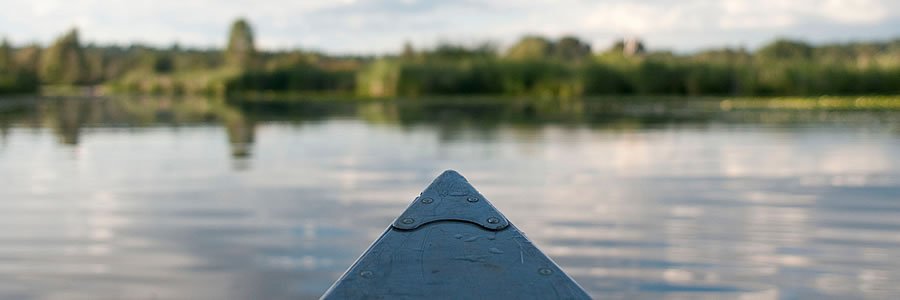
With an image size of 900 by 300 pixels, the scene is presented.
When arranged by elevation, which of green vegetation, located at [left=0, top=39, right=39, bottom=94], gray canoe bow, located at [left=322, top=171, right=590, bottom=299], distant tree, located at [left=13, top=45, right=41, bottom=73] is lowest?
green vegetation, located at [left=0, top=39, right=39, bottom=94]

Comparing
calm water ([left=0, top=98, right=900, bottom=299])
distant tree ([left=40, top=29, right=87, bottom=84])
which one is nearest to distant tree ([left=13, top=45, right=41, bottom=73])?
distant tree ([left=40, top=29, right=87, bottom=84])

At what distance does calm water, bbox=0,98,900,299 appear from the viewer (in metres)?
5.04

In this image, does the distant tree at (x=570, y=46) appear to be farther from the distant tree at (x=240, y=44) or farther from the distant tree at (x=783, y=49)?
the distant tree at (x=240, y=44)

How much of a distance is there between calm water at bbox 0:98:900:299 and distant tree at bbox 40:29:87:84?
71.2 metres

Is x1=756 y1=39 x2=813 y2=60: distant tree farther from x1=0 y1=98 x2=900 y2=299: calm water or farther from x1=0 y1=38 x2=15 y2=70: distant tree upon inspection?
x1=0 y1=38 x2=15 y2=70: distant tree

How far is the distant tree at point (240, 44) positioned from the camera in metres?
79.9

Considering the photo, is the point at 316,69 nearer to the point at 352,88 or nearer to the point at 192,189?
the point at 352,88

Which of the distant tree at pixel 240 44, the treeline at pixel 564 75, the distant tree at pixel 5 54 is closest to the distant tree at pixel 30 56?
the distant tree at pixel 5 54

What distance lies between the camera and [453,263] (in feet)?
10.1

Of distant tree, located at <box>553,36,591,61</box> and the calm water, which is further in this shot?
distant tree, located at <box>553,36,591,61</box>

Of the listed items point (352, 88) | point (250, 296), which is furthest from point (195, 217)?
point (352, 88)

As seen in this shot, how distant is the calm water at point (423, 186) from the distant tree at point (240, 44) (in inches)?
2575

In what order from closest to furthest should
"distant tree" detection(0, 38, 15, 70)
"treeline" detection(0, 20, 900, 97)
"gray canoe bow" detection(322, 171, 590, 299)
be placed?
"gray canoe bow" detection(322, 171, 590, 299), "treeline" detection(0, 20, 900, 97), "distant tree" detection(0, 38, 15, 70)

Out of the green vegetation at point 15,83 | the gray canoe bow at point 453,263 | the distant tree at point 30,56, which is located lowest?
the green vegetation at point 15,83
